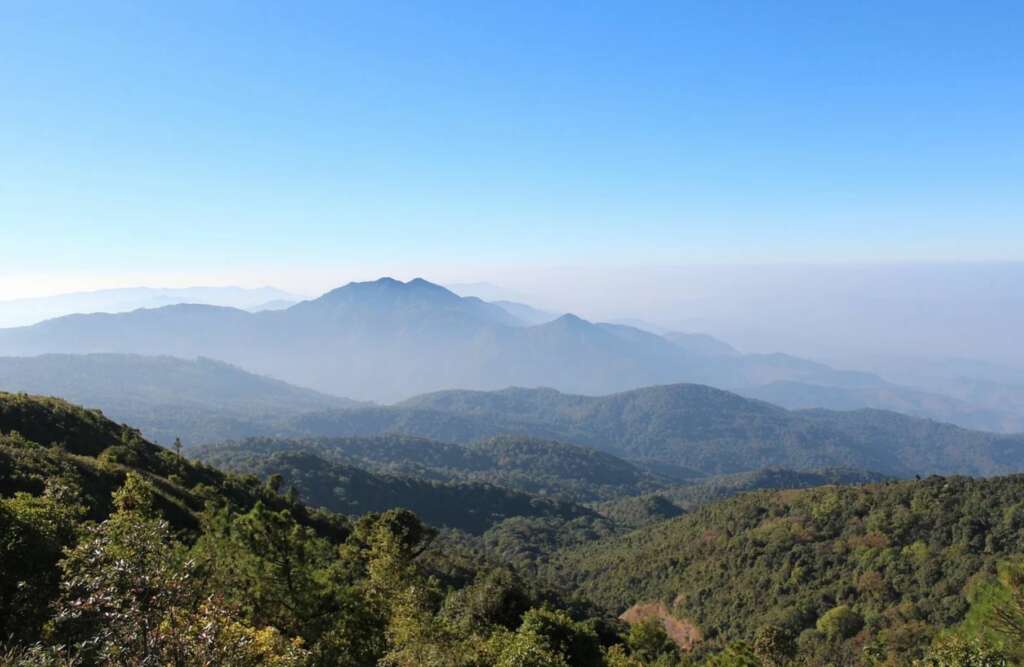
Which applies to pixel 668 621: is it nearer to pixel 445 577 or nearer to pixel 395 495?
pixel 445 577

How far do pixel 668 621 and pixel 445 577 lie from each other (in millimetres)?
36553

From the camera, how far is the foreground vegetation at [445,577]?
10.4 metres

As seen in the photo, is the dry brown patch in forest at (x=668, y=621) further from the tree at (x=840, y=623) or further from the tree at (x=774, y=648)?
the tree at (x=774, y=648)

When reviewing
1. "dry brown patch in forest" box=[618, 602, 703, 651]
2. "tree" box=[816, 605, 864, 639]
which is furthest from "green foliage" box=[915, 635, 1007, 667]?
"dry brown patch in forest" box=[618, 602, 703, 651]

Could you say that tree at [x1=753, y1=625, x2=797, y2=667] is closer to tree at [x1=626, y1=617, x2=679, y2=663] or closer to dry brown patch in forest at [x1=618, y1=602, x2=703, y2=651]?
tree at [x1=626, y1=617, x2=679, y2=663]

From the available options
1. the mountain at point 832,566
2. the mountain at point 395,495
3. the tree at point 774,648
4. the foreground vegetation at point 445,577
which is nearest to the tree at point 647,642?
the foreground vegetation at point 445,577

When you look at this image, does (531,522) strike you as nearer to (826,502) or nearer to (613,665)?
(826,502)

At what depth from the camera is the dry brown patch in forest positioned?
73688mm

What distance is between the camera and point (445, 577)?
204 feet

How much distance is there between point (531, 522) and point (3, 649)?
144365 mm

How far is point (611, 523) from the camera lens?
155250 millimetres

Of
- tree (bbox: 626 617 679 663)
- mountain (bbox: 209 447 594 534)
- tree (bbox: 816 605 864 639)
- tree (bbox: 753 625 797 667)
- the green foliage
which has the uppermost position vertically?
the green foliage

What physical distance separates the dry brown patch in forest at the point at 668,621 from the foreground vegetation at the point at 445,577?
1.12 feet

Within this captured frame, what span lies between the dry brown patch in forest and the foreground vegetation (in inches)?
13.5
